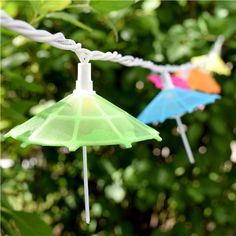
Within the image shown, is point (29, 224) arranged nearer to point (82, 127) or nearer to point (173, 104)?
point (173, 104)

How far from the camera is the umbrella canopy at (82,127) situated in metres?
0.55

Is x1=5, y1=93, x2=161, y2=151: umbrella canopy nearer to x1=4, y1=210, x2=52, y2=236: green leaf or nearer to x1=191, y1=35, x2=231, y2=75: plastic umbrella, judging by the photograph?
x1=4, y1=210, x2=52, y2=236: green leaf

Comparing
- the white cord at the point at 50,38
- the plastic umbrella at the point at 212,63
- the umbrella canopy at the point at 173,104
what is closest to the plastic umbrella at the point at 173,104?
the umbrella canopy at the point at 173,104

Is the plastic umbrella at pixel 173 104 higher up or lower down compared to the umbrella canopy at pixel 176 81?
higher up

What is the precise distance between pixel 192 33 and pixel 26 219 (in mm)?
674

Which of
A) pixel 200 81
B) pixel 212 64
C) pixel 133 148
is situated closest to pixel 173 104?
pixel 200 81

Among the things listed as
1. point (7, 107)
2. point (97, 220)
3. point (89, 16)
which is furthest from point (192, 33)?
point (97, 220)

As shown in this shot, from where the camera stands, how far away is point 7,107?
1221 mm

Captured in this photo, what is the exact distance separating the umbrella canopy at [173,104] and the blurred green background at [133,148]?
36 cm

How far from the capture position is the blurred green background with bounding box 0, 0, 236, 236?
1405mm

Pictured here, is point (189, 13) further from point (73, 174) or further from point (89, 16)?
point (73, 174)

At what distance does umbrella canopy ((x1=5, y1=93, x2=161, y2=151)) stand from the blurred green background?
622mm

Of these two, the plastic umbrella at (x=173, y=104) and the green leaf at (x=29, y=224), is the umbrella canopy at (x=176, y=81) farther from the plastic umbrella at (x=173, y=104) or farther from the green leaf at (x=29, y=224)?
the green leaf at (x=29, y=224)

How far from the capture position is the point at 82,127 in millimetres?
570
